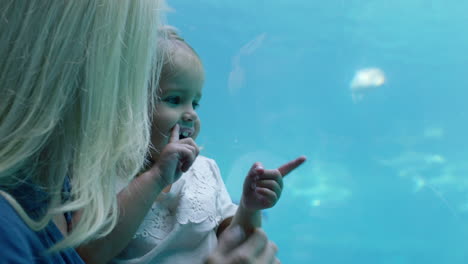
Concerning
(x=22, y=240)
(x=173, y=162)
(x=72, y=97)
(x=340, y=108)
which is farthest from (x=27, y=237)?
(x=340, y=108)

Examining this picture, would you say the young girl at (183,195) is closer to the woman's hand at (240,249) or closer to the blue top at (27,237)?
the woman's hand at (240,249)

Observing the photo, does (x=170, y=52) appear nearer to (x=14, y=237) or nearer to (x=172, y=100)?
(x=172, y=100)

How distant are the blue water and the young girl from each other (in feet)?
0.95

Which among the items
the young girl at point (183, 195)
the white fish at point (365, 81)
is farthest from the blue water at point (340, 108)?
the young girl at point (183, 195)

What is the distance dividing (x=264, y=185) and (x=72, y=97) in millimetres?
425

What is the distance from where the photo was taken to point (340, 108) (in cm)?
132

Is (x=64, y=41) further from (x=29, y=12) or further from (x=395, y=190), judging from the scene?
(x=395, y=190)

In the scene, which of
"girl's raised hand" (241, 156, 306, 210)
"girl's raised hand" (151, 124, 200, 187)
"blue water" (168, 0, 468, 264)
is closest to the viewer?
"girl's raised hand" (151, 124, 200, 187)

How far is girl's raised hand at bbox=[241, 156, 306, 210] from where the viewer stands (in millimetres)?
776

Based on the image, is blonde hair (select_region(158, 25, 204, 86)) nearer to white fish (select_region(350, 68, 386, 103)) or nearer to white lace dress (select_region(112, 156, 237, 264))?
white lace dress (select_region(112, 156, 237, 264))

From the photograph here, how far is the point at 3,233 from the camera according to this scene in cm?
38

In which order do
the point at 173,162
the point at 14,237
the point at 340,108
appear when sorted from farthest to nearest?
the point at 340,108 → the point at 173,162 → the point at 14,237

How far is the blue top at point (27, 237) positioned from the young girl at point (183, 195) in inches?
11.2

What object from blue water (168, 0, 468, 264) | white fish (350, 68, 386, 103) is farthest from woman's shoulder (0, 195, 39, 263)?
white fish (350, 68, 386, 103)
